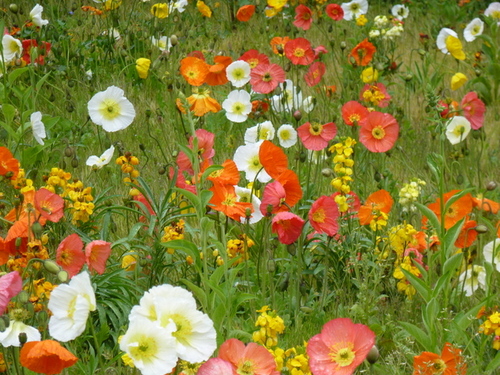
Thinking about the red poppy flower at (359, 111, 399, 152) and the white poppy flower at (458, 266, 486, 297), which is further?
the red poppy flower at (359, 111, 399, 152)

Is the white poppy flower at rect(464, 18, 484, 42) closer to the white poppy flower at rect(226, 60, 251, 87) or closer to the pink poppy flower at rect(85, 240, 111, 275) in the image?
the white poppy flower at rect(226, 60, 251, 87)

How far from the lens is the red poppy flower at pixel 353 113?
3.14 m

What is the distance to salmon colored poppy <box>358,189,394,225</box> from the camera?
8.48 feet

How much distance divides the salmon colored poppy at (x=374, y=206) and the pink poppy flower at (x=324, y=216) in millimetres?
231

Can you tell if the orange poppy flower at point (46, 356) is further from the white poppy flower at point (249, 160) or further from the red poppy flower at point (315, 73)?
the red poppy flower at point (315, 73)

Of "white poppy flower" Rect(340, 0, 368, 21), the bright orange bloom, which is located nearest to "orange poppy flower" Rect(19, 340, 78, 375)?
the bright orange bloom

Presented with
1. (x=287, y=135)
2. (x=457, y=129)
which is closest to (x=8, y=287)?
(x=287, y=135)

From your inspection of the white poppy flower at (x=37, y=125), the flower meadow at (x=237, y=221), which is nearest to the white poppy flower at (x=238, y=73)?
the flower meadow at (x=237, y=221)

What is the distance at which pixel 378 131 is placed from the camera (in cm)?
300

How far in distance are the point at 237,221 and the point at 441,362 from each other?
1.07 meters

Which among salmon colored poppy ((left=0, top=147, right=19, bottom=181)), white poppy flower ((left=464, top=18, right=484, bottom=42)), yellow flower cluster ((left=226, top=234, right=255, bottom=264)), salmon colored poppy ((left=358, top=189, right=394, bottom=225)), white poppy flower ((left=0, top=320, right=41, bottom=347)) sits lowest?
white poppy flower ((left=464, top=18, right=484, bottom=42))

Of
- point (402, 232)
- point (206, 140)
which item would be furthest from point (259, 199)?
point (402, 232)

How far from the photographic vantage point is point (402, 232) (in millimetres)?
2582

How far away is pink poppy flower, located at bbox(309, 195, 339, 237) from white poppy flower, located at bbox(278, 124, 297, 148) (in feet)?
2.55
